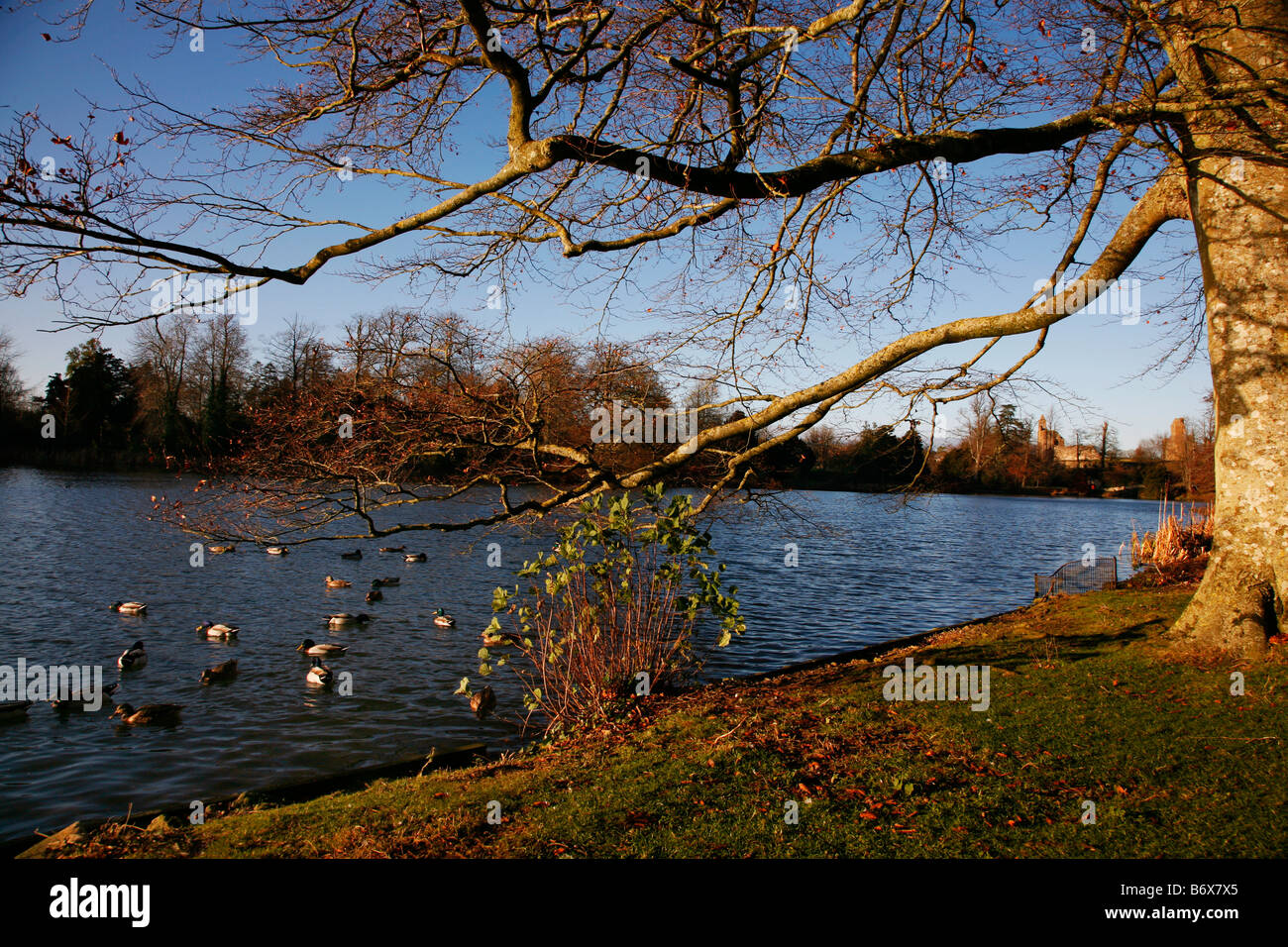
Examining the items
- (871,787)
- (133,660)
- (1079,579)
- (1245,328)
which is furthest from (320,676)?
(1079,579)

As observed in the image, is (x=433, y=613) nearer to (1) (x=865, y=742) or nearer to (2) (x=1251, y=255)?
(1) (x=865, y=742)

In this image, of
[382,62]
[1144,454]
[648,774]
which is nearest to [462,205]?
[382,62]

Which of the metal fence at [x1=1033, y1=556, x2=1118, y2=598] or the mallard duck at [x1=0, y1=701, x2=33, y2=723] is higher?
the metal fence at [x1=1033, y1=556, x2=1118, y2=598]

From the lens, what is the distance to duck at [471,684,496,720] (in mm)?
9312

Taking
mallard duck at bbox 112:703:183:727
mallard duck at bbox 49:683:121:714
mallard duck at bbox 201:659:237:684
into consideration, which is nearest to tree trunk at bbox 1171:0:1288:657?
mallard duck at bbox 112:703:183:727

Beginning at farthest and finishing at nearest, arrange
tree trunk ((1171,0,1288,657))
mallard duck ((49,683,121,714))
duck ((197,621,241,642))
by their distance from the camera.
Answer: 1. duck ((197,621,241,642))
2. mallard duck ((49,683,121,714))
3. tree trunk ((1171,0,1288,657))

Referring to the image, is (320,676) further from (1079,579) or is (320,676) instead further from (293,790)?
(1079,579)

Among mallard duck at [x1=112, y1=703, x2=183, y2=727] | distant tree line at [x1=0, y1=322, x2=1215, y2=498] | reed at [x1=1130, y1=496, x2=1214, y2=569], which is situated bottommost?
mallard duck at [x1=112, y1=703, x2=183, y2=727]

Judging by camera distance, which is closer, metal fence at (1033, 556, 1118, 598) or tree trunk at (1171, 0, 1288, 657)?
tree trunk at (1171, 0, 1288, 657)

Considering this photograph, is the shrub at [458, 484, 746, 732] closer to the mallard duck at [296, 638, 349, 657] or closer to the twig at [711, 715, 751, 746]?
the twig at [711, 715, 751, 746]

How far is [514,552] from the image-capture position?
22422 mm

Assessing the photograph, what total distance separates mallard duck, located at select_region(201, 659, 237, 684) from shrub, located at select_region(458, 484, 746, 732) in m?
Result: 5.36

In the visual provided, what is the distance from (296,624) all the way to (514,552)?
28.4 ft

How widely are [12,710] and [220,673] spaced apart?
2.29 metres
